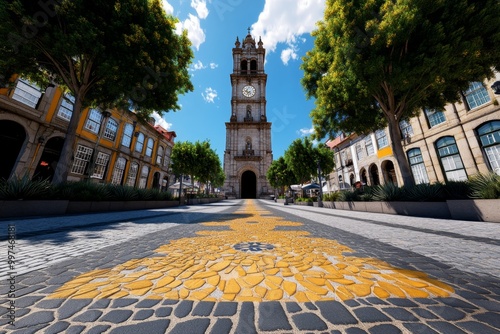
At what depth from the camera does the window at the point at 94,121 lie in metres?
16.2

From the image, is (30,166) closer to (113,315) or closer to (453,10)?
(113,315)

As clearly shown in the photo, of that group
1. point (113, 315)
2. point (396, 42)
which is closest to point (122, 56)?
point (113, 315)

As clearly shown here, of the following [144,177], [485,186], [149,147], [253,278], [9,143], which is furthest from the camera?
[149,147]

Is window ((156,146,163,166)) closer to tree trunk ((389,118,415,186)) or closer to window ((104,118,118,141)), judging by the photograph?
window ((104,118,118,141))

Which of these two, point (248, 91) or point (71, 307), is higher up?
point (248, 91)

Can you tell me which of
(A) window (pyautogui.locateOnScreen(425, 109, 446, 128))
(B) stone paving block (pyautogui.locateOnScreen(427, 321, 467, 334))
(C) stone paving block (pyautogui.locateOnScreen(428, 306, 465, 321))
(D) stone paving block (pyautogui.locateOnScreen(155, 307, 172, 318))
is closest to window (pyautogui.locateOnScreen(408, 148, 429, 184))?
(A) window (pyautogui.locateOnScreen(425, 109, 446, 128))

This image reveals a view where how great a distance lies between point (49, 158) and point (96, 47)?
1213cm

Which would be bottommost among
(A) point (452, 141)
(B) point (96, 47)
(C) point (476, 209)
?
(C) point (476, 209)

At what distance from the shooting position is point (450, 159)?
1303 cm

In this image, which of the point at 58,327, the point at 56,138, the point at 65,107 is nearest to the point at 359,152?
the point at 58,327

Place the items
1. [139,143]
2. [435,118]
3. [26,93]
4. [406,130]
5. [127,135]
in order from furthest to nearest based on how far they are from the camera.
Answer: [139,143] < [127,135] < [406,130] < [435,118] < [26,93]

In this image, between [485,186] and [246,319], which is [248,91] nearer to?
[485,186]

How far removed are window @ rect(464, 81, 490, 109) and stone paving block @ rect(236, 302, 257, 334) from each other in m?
17.6

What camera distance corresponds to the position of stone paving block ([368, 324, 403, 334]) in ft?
3.42
